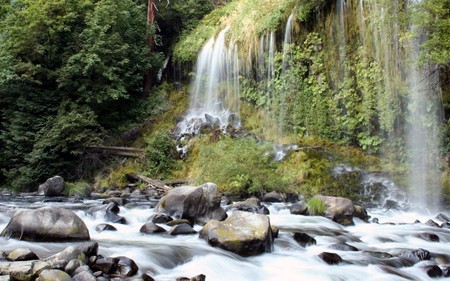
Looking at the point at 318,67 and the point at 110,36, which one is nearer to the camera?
the point at 318,67

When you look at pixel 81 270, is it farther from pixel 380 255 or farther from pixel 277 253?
pixel 380 255

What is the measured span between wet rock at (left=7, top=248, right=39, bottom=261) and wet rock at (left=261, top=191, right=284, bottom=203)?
7.40 m

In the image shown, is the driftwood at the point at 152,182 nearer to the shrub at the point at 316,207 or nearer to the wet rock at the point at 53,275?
the shrub at the point at 316,207

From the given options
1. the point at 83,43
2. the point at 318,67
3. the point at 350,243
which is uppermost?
the point at 83,43

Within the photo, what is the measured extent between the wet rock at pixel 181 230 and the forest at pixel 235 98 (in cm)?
469

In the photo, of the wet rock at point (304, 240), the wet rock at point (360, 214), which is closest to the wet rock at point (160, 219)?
the wet rock at point (304, 240)

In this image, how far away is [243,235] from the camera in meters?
6.91

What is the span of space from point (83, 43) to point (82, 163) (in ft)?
15.7

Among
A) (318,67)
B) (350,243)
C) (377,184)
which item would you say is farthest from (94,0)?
(350,243)

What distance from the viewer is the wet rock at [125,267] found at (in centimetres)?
547

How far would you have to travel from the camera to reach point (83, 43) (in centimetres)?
1792

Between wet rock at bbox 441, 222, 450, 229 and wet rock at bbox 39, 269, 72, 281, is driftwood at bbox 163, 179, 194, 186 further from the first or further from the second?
wet rock at bbox 39, 269, 72, 281

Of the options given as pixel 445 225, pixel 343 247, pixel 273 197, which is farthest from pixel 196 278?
pixel 273 197

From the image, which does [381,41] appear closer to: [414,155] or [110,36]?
[414,155]
